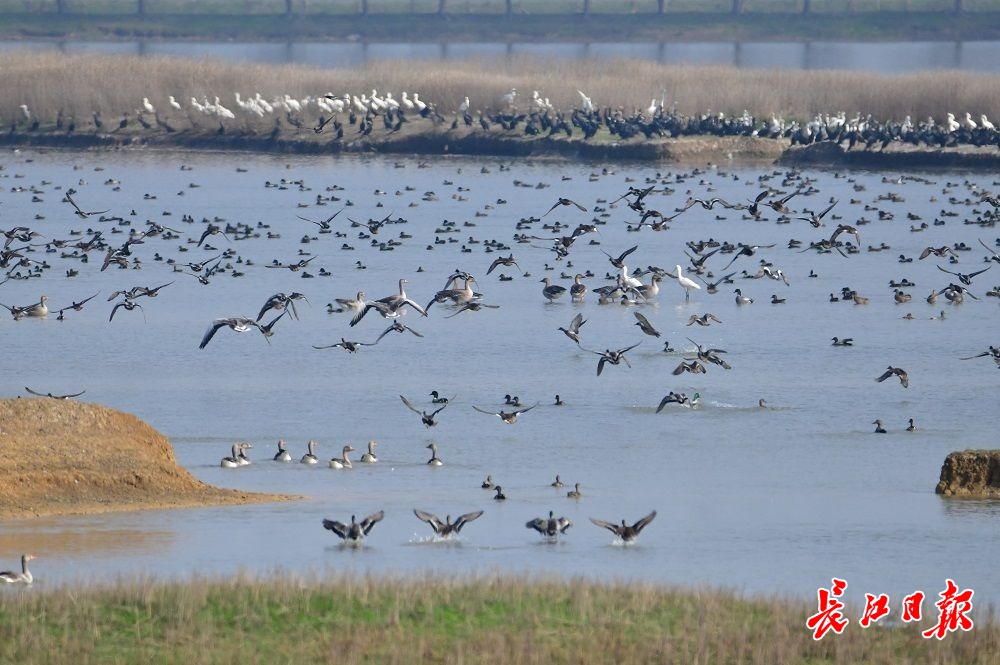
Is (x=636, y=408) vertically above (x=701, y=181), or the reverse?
(x=701, y=181)

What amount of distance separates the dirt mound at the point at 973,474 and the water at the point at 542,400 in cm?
30

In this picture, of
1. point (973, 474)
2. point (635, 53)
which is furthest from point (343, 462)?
point (635, 53)

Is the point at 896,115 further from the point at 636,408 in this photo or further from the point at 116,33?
the point at 116,33

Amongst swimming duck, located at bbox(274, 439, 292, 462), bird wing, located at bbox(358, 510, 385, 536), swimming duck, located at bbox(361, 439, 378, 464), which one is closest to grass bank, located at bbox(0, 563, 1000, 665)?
bird wing, located at bbox(358, 510, 385, 536)

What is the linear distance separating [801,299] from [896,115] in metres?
37.8

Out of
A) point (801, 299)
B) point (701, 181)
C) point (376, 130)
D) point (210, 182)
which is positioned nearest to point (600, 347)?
point (801, 299)

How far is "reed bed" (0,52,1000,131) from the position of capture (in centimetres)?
7675

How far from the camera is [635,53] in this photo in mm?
144125

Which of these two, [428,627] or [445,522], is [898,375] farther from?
[428,627]

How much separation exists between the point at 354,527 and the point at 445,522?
1.39 meters

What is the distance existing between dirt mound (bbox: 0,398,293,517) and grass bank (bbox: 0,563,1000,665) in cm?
485

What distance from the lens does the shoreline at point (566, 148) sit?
229 feet

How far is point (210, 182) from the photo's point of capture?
65125 millimetres

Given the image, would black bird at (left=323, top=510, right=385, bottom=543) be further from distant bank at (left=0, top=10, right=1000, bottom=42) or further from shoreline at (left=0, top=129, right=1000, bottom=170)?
distant bank at (left=0, top=10, right=1000, bottom=42)
